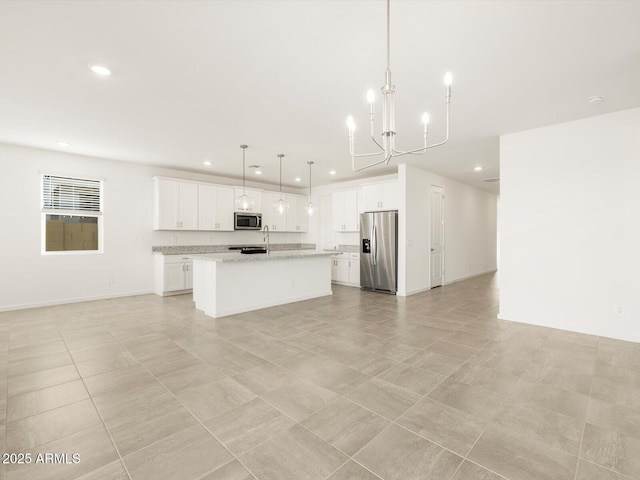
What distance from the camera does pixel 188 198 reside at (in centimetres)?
658

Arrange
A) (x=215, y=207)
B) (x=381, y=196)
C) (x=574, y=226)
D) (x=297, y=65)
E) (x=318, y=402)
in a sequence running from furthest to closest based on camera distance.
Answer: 1. (x=215, y=207)
2. (x=381, y=196)
3. (x=574, y=226)
4. (x=297, y=65)
5. (x=318, y=402)

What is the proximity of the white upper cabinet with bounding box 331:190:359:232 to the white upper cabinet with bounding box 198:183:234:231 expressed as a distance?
2.62 m

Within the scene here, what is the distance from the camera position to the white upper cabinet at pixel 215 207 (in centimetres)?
679

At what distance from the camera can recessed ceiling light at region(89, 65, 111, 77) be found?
2.63 meters

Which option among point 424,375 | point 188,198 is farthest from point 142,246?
point 424,375

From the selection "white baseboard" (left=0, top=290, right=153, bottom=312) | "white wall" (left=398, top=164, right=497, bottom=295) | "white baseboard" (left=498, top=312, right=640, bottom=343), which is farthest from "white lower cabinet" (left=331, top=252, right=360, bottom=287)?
"white baseboard" (left=0, top=290, right=153, bottom=312)

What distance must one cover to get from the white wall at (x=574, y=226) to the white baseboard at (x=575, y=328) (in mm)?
11

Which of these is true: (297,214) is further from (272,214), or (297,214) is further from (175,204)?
(175,204)

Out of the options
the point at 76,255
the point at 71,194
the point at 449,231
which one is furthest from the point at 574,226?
the point at 71,194

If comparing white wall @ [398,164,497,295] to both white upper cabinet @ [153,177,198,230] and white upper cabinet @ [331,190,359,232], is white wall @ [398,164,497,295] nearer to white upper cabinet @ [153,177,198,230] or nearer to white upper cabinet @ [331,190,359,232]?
white upper cabinet @ [331,190,359,232]

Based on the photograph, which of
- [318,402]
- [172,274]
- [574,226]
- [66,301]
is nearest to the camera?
[318,402]

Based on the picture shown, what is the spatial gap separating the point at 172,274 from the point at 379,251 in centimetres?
441

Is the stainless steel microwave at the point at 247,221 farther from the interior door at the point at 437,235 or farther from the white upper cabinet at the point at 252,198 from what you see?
the interior door at the point at 437,235

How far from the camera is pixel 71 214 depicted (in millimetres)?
5539
